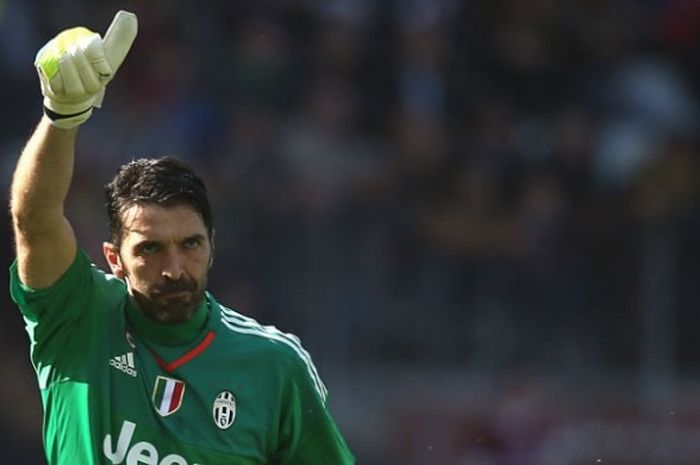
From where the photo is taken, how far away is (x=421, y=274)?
10898 mm

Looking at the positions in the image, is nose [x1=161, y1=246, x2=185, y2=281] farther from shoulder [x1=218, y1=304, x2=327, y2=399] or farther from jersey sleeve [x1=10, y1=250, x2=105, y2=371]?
shoulder [x1=218, y1=304, x2=327, y2=399]

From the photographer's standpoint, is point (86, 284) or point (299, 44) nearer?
point (86, 284)

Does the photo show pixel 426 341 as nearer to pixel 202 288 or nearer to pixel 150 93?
Result: pixel 150 93

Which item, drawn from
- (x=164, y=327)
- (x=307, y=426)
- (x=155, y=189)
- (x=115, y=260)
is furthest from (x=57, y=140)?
(x=307, y=426)

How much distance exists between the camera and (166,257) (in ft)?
16.5

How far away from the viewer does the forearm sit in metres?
4.72

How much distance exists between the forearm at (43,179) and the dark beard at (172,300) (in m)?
0.40

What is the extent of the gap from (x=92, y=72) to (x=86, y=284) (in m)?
0.78

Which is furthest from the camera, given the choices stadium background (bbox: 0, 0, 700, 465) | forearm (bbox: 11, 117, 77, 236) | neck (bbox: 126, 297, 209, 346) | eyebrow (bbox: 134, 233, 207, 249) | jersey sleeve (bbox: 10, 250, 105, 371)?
stadium background (bbox: 0, 0, 700, 465)

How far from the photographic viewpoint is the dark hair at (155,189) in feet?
16.8

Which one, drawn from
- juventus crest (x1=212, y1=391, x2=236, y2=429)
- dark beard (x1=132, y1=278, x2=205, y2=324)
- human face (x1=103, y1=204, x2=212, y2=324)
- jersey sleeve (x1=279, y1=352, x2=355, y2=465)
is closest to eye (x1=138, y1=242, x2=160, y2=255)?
human face (x1=103, y1=204, x2=212, y2=324)

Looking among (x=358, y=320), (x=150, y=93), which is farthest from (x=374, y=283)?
(x=150, y=93)

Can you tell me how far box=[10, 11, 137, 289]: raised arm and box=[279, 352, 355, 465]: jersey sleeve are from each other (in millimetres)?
824

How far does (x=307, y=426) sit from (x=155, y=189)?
89cm
